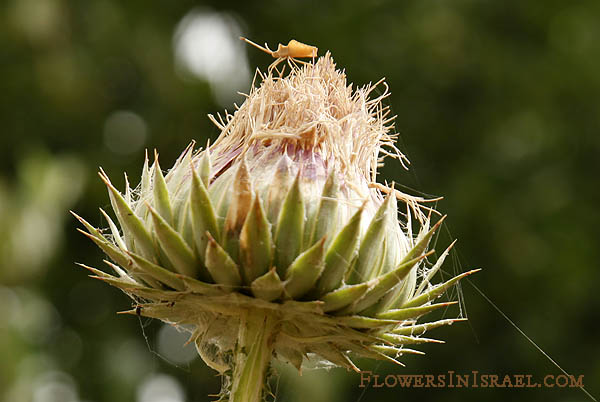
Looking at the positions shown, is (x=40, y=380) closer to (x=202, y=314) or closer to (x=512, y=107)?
(x=202, y=314)

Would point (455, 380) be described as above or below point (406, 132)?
below

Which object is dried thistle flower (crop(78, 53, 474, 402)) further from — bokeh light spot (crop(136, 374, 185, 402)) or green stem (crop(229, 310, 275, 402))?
bokeh light spot (crop(136, 374, 185, 402))

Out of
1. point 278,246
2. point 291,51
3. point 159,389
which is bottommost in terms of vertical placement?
point 159,389

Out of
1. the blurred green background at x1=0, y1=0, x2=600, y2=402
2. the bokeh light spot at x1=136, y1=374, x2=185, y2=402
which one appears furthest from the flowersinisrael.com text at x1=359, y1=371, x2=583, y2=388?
the bokeh light spot at x1=136, y1=374, x2=185, y2=402

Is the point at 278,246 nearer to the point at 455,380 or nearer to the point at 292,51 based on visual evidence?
the point at 292,51

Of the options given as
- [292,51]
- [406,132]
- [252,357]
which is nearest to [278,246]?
[252,357]

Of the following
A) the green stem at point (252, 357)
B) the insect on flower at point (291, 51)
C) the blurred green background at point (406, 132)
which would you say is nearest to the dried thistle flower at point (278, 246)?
the green stem at point (252, 357)
